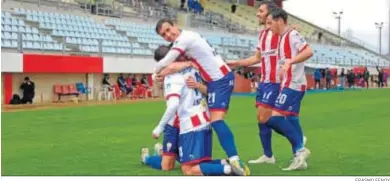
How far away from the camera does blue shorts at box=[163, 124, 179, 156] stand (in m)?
7.02

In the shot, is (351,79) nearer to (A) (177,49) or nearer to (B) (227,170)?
(A) (177,49)

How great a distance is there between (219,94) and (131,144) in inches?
133

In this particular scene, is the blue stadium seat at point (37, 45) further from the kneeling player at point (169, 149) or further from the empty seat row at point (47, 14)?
the kneeling player at point (169, 149)

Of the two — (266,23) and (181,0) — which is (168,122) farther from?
(181,0)

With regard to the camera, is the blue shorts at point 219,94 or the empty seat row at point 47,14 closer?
the blue shorts at point 219,94

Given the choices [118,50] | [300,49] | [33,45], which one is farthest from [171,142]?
[118,50]

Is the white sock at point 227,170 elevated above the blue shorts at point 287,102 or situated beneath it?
situated beneath

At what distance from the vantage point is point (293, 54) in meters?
7.33

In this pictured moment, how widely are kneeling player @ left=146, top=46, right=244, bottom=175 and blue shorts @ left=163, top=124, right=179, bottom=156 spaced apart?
11.4 inches

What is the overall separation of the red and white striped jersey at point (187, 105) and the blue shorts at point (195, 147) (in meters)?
0.06

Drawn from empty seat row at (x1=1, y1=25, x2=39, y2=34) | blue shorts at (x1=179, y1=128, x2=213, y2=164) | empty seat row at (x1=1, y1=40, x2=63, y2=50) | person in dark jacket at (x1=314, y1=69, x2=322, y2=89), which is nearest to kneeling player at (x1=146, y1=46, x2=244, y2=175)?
blue shorts at (x1=179, y1=128, x2=213, y2=164)

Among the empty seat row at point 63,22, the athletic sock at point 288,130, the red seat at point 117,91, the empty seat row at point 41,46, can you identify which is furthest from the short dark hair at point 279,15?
the empty seat row at point 63,22

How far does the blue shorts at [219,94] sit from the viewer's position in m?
6.68

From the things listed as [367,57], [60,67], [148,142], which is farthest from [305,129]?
[367,57]
